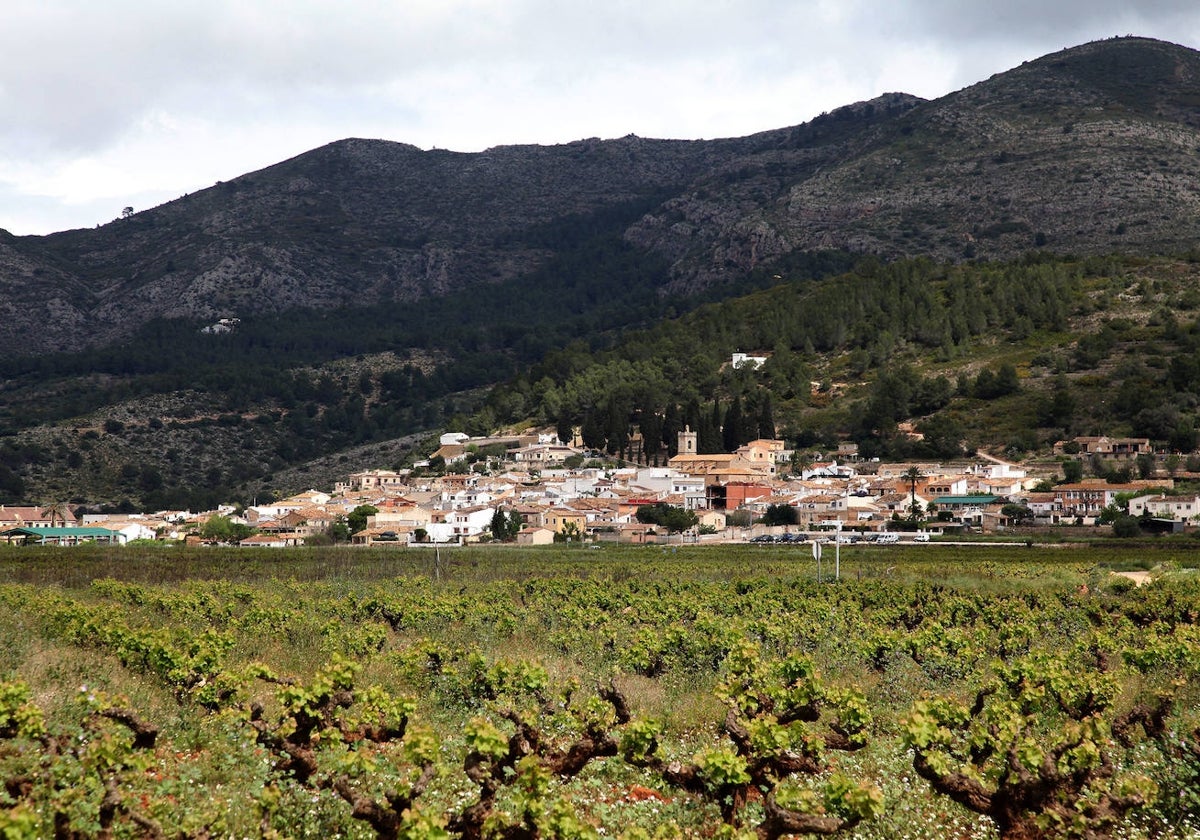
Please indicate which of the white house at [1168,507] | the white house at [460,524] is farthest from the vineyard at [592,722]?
the white house at [460,524]

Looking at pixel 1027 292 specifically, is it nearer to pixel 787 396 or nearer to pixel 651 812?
pixel 787 396

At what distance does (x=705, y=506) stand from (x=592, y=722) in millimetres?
93004

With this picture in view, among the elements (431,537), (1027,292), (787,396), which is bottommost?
(431,537)

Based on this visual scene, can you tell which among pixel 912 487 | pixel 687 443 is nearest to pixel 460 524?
pixel 912 487

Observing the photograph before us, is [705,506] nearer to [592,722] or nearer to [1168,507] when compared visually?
[1168,507]

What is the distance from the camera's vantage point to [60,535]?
103062 millimetres

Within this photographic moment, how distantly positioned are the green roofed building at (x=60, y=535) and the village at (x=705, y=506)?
248 millimetres

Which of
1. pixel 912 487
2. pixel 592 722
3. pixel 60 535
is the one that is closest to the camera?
pixel 592 722

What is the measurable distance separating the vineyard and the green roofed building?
68.5 m

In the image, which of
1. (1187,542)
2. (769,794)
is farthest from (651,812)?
(1187,542)

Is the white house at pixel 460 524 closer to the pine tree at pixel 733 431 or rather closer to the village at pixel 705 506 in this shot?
the village at pixel 705 506

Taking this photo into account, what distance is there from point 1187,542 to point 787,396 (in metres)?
73.6

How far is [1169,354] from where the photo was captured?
128 m

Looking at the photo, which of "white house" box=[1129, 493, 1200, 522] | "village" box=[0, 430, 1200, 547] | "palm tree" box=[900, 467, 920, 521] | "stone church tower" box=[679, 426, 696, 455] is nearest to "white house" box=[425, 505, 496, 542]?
"village" box=[0, 430, 1200, 547]
